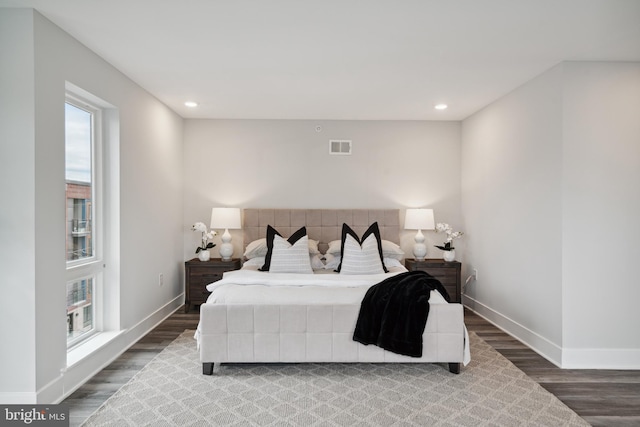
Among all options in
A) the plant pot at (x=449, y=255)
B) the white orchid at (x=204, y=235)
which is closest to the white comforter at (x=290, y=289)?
the white orchid at (x=204, y=235)

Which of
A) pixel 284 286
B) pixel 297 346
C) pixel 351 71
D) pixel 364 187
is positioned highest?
pixel 351 71

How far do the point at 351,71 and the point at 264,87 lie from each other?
Answer: 975 mm

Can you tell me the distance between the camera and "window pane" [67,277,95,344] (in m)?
3.13

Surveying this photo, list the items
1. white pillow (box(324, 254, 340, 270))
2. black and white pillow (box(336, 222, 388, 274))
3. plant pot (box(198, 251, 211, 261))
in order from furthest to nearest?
plant pot (box(198, 251, 211, 261)) → white pillow (box(324, 254, 340, 270)) → black and white pillow (box(336, 222, 388, 274))

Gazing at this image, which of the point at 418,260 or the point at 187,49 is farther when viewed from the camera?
the point at 418,260

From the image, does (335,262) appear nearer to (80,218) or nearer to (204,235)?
(204,235)

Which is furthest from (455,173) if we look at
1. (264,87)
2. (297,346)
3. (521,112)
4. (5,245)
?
(5,245)

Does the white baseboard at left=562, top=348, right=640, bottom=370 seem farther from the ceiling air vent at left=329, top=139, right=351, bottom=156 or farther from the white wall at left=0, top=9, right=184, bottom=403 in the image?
the white wall at left=0, top=9, right=184, bottom=403

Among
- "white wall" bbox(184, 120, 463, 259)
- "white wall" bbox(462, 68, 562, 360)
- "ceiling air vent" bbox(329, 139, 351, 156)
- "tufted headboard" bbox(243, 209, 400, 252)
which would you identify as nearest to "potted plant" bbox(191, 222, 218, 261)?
"white wall" bbox(184, 120, 463, 259)

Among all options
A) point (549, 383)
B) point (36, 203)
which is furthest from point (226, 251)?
point (549, 383)

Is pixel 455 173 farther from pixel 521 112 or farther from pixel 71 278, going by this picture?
pixel 71 278

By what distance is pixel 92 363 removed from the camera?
3.04m

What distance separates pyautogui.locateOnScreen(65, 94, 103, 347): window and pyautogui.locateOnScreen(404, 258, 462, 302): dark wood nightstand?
3.49 metres

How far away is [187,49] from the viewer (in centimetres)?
306
